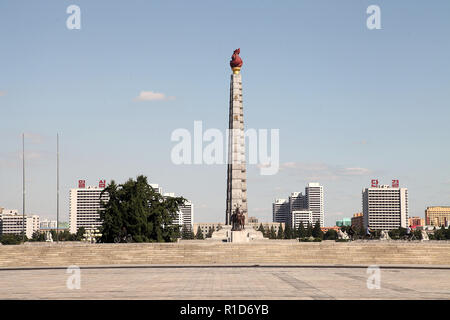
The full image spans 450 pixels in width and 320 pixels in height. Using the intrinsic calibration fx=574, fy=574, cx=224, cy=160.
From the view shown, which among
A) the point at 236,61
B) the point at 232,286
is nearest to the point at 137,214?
the point at 236,61

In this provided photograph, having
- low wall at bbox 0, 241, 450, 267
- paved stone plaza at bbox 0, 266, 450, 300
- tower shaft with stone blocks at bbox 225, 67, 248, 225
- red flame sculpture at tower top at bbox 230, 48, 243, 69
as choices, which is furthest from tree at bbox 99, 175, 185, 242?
red flame sculpture at tower top at bbox 230, 48, 243, 69

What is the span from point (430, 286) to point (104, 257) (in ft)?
82.5

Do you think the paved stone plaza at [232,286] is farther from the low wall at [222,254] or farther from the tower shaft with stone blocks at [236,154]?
the tower shaft with stone blocks at [236,154]

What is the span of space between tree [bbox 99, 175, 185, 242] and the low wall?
11633 mm

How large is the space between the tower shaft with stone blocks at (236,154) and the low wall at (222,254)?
32430mm

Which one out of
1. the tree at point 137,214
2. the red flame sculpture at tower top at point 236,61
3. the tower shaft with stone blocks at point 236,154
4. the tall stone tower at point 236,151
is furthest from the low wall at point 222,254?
the red flame sculpture at tower top at point 236,61

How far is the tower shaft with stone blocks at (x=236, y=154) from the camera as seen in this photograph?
7544cm

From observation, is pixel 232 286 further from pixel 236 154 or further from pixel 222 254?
pixel 236 154

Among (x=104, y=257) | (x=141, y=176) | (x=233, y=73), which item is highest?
(x=233, y=73)
